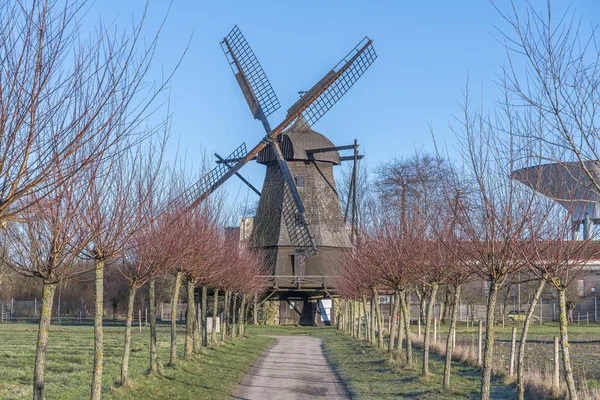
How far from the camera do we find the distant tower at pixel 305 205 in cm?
5247

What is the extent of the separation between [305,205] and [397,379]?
3184 cm

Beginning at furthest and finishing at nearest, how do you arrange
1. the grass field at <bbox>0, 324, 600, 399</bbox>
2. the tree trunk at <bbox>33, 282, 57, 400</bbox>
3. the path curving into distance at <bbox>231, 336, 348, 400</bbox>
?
the path curving into distance at <bbox>231, 336, 348, 400</bbox>
the grass field at <bbox>0, 324, 600, 399</bbox>
the tree trunk at <bbox>33, 282, 57, 400</bbox>

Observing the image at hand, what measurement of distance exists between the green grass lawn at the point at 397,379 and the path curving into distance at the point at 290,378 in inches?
18.5

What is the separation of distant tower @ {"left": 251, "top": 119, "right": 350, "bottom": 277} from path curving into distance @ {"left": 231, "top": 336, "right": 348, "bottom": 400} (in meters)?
19.0

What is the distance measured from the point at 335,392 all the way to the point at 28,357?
10341 millimetres

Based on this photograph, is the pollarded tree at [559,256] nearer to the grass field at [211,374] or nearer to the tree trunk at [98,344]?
the grass field at [211,374]

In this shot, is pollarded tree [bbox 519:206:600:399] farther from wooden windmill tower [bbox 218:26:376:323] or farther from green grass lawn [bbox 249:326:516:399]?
wooden windmill tower [bbox 218:26:376:323]

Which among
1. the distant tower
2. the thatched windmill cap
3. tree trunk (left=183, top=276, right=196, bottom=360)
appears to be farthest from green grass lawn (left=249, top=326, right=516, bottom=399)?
the thatched windmill cap

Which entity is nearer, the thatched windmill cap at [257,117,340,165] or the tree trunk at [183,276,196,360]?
the tree trunk at [183,276,196,360]

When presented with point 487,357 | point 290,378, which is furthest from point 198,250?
point 487,357

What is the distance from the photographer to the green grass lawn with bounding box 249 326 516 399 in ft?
59.3

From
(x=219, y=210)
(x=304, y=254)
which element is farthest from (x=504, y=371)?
(x=304, y=254)

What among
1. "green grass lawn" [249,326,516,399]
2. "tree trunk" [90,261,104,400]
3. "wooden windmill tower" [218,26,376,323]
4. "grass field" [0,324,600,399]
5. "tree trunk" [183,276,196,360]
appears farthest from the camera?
"wooden windmill tower" [218,26,376,323]

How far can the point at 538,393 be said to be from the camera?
1661 cm
